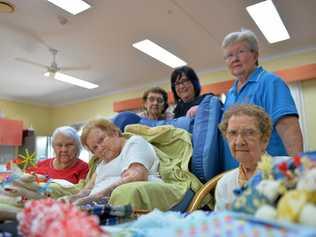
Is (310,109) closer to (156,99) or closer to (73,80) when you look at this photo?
(156,99)

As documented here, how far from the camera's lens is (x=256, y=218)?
0.53 m

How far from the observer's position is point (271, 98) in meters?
1.55

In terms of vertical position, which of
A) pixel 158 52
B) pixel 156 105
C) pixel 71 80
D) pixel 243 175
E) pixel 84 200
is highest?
pixel 158 52

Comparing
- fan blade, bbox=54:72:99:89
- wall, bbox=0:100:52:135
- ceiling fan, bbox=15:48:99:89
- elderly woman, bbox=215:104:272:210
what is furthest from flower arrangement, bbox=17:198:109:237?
wall, bbox=0:100:52:135

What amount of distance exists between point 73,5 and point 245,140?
→ 8.89 feet

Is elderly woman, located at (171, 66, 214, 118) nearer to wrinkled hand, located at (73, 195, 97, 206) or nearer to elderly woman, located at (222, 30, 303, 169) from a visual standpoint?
elderly woman, located at (222, 30, 303, 169)

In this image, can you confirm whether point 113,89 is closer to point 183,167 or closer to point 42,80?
point 42,80

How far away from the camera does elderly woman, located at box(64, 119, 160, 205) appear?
151 cm

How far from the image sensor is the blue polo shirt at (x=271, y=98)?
151 cm

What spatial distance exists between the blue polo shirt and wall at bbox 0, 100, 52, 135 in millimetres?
6157

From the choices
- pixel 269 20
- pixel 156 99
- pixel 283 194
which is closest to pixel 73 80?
pixel 156 99

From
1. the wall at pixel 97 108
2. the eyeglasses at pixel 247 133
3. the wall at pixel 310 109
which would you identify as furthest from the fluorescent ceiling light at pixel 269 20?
the eyeglasses at pixel 247 133

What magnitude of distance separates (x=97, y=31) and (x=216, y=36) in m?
1.61

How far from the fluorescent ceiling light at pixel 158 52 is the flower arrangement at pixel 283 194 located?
Result: 12.0ft
